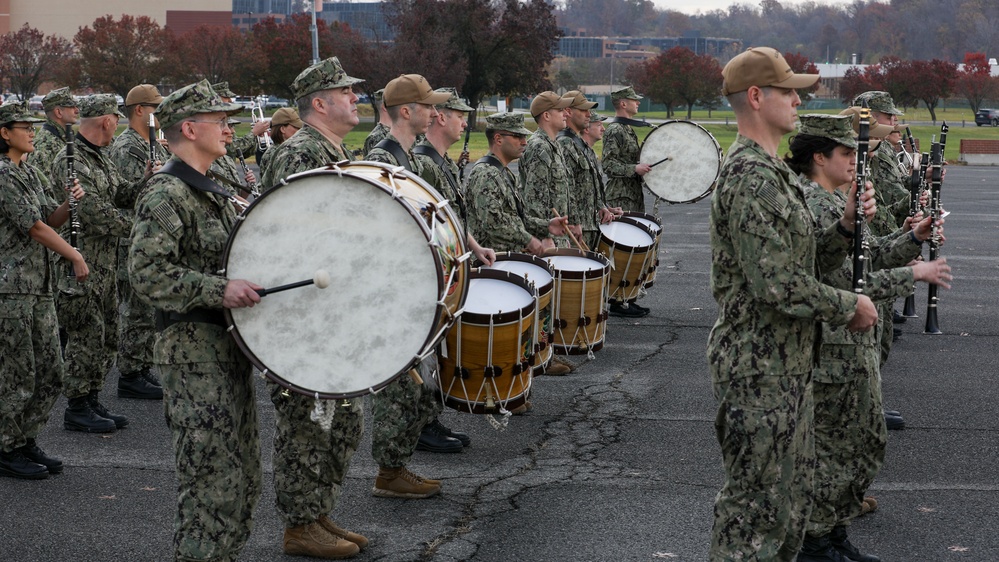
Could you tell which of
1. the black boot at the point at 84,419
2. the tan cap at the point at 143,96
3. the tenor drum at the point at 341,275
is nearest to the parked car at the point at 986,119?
the tan cap at the point at 143,96

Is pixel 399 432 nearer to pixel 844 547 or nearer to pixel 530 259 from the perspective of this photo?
pixel 530 259

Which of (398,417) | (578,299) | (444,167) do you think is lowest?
(398,417)

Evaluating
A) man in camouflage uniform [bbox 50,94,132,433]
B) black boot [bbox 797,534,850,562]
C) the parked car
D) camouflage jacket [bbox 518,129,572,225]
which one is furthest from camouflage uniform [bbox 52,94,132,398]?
the parked car

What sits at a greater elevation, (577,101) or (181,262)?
(577,101)

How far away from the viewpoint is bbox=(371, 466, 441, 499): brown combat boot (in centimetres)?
633

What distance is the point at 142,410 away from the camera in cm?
830

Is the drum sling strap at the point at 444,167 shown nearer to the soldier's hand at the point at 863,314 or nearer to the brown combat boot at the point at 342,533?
the brown combat boot at the point at 342,533

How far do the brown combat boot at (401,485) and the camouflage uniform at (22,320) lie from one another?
2121 millimetres

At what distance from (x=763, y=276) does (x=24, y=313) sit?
4.54 m

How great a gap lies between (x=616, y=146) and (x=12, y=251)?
22.3 ft

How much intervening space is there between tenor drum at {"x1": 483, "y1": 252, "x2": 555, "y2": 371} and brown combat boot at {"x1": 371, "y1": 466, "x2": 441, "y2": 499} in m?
0.92

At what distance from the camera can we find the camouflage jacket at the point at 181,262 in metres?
4.44

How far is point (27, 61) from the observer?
5112 cm

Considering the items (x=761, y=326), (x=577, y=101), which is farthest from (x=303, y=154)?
(x=577, y=101)
